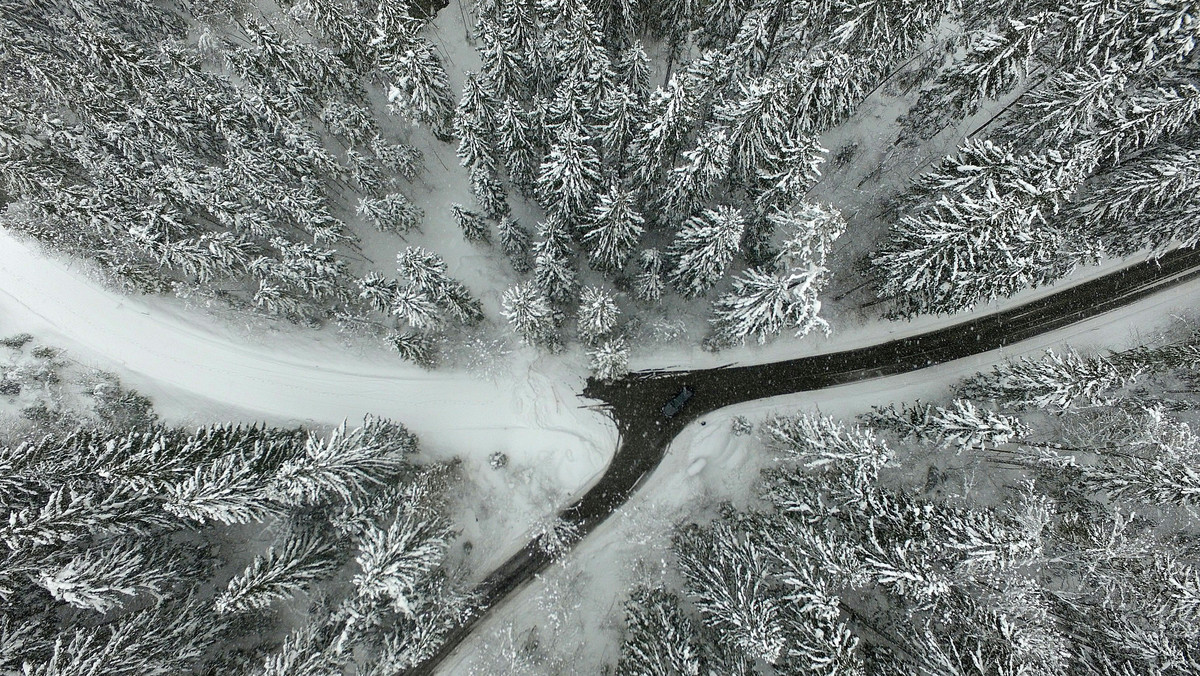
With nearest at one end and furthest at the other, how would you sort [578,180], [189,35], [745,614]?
[745,614], [578,180], [189,35]

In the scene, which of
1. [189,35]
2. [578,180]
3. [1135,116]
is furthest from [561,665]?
[189,35]

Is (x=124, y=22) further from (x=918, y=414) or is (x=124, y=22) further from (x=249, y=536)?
(x=918, y=414)

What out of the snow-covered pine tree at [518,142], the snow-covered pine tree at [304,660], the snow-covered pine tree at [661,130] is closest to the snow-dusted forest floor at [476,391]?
the snow-covered pine tree at [304,660]

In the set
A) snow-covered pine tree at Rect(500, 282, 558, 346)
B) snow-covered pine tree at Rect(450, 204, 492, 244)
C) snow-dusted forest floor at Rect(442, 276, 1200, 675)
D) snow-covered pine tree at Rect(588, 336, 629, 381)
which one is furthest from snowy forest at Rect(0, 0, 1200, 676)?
snow-dusted forest floor at Rect(442, 276, 1200, 675)

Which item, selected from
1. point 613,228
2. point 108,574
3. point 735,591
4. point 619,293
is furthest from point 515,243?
point 108,574

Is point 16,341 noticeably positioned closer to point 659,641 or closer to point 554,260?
point 554,260

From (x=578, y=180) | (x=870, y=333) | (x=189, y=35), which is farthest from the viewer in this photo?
(x=189, y=35)

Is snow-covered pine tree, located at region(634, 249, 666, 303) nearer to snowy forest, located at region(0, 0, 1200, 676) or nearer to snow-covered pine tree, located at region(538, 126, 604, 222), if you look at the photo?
snowy forest, located at region(0, 0, 1200, 676)
